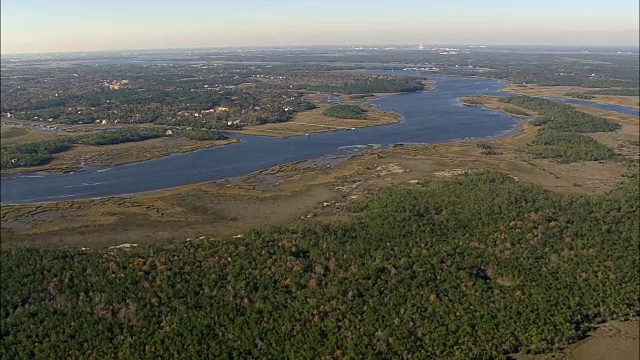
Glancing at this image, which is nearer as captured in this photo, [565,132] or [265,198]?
[265,198]

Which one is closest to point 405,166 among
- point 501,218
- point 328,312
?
point 501,218

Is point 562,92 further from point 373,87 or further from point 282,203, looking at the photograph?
point 282,203

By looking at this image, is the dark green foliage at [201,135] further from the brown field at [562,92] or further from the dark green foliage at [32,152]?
the brown field at [562,92]

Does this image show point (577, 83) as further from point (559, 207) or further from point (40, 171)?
point (40, 171)

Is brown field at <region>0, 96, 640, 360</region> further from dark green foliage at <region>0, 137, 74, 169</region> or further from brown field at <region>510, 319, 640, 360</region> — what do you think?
dark green foliage at <region>0, 137, 74, 169</region>

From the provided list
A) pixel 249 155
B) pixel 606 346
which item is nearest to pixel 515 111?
pixel 249 155

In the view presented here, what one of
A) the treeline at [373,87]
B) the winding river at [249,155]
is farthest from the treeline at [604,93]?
the treeline at [373,87]

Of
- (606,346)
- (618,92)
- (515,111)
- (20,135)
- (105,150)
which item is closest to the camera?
(606,346)

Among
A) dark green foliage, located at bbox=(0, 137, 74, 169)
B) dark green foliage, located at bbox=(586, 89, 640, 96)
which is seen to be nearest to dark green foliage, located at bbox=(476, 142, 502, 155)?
dark green foliage, located at bbox=(0, 137, 74, 169)
